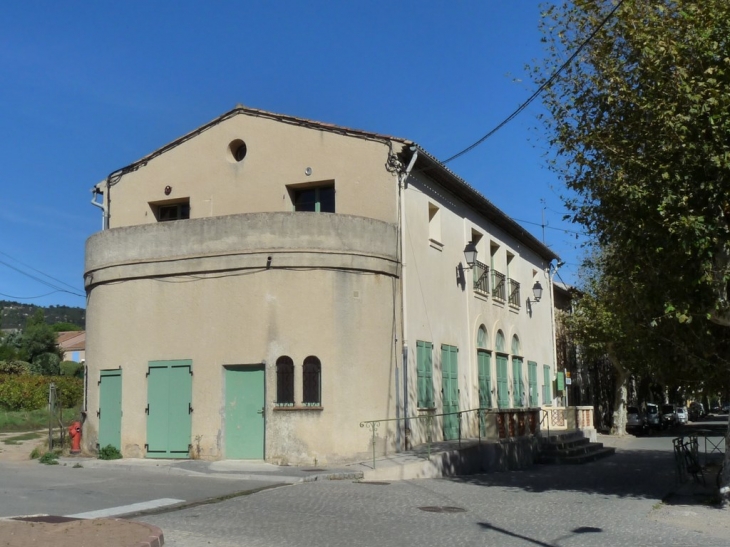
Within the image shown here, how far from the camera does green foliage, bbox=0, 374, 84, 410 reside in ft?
119

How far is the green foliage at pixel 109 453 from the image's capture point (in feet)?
58.3

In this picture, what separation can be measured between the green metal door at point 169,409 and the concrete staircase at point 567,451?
32.3ft

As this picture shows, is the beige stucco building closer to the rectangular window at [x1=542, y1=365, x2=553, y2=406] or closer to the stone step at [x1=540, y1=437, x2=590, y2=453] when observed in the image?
the stone step at [x1=540, y1=437, x2=590, y2=453]

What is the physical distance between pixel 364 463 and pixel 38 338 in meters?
52.7

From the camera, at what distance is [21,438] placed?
79.6ft

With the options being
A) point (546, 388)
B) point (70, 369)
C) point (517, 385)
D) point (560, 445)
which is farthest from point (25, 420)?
point (70, 369)

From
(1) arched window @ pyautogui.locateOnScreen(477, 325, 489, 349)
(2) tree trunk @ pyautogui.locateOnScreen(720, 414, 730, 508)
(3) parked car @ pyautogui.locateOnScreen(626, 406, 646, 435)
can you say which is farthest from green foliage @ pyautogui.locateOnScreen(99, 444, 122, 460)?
(3) parked car @ pyautogui.locateOnScreen(626, 406, 646, 435)

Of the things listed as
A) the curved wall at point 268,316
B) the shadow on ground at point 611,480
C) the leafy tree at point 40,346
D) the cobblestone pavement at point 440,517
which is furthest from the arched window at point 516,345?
the leafy tree at point 40,346

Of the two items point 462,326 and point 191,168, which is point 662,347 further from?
point 191,168

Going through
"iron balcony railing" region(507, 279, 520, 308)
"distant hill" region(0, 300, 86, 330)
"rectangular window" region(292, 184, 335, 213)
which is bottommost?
"iron balcony railing" region(507, 279, 520, 308)

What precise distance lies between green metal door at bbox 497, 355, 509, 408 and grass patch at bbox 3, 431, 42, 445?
1418 centimetres

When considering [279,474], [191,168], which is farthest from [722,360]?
[191,168]

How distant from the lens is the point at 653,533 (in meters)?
10.3

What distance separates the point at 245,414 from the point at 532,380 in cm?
1555
